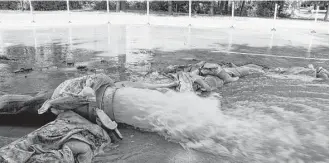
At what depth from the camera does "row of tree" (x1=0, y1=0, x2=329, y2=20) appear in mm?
26422

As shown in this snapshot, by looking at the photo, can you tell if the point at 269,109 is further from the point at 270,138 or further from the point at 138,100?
the point at 138,100

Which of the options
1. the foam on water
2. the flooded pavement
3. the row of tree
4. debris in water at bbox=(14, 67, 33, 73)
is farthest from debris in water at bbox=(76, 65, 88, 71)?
the row of tree

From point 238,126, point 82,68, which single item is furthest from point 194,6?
point 238,126

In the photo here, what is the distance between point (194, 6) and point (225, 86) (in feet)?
79.8

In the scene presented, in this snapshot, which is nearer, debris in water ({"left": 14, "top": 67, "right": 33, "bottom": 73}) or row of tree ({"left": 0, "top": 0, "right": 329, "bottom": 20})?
debris in water ({"left": 14, "top": 67, "right": 33, "bottom": 73})

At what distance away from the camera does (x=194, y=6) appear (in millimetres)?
29094

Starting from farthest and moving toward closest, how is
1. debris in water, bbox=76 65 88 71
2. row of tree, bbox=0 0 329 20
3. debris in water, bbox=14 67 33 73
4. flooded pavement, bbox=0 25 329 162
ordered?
row of tree, bbox=0 0 329 20
debris in water, bbox=76 65 88 71
debris in water, bbox=14 67 33 73
flooded pavement, bbox=0 25 329 162

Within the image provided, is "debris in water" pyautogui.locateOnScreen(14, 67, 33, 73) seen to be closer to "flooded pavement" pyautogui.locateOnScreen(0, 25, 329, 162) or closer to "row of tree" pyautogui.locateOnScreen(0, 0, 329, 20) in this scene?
"flooded pavement" pyautogui.locateOnScreen(0, 25, 329, 162)

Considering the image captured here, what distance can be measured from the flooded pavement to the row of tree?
1527cm

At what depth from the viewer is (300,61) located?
8562mm

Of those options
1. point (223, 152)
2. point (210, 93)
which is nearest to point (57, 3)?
point (210, 93)

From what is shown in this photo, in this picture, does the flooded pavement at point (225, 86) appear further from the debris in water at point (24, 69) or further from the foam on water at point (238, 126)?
the debris in water at point (24, 69)

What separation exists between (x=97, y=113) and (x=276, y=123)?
Result: 2218 mm

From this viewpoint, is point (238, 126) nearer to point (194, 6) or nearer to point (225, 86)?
point (225, 86)
